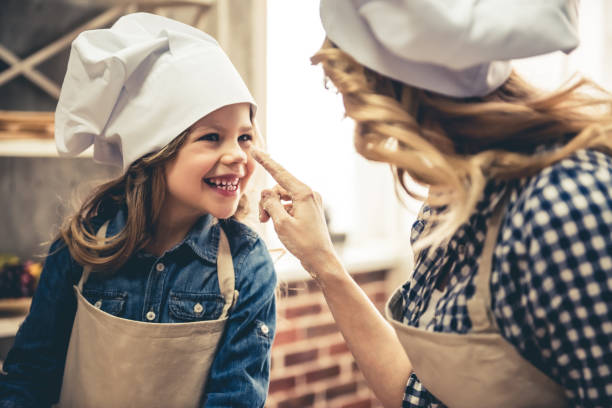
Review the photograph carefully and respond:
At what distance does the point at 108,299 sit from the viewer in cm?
99

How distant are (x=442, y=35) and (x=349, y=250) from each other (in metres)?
1.65

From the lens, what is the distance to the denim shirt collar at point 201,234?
1.02m

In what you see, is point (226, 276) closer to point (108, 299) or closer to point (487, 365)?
point (108, 299)

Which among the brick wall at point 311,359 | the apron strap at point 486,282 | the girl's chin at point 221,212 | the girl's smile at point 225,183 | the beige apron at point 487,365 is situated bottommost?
the brick wall at point 311,359

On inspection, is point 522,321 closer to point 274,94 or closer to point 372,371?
point 372,371

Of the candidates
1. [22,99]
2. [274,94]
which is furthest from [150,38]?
[274,94]

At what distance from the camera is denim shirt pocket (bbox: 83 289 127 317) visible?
98cm

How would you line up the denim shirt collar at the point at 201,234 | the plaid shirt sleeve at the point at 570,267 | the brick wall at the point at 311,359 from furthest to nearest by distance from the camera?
the brick wall at the point at 311,359
the denim shirt collar at the point at 201,234
the plaid shirt sleeve at the point at 570,267

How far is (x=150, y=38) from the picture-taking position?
0.95 m

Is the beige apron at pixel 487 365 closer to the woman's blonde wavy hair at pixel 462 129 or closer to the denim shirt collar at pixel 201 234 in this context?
the woman's blonde wavy hair at pixel 462 129

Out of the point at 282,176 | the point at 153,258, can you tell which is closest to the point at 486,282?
the point at 282,176

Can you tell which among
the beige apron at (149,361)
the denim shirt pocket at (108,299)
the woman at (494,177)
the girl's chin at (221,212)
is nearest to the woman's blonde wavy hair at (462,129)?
the woman at (494,177)

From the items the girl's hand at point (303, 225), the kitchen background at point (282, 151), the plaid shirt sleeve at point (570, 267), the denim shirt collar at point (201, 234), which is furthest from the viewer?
the kitchen background at point (282, 151)

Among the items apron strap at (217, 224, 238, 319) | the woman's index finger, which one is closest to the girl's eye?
the woman's index finger
